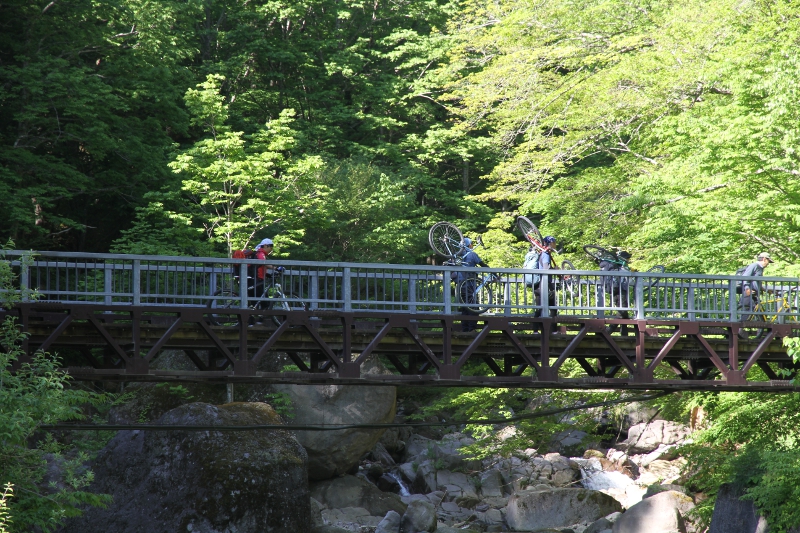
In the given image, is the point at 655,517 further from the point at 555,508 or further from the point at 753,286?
the point at 753,286

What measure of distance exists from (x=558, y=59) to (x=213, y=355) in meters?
16.5

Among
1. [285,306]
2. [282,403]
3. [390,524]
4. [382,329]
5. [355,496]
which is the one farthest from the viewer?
[355,496]

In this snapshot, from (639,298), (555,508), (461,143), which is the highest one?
(461,143)

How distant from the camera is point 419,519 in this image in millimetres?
23922

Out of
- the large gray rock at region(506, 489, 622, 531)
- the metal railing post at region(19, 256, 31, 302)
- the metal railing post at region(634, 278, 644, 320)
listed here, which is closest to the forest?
the large gray rock at region(506, 489, 622, 531)

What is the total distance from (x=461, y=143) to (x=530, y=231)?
20222 mm

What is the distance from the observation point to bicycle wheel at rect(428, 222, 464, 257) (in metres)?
18.6

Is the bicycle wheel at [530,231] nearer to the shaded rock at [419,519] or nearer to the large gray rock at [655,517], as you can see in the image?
the large gray rock at [655,517]

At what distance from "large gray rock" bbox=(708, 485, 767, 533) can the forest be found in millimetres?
439

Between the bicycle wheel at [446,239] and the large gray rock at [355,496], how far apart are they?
9.73 meters

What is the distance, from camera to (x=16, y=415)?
13.2 metres

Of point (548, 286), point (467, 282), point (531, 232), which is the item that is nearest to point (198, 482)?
point (467, 282)

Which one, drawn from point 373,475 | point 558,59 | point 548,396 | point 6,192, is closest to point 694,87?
point 558,59

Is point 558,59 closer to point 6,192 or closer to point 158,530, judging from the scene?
point 6,192
